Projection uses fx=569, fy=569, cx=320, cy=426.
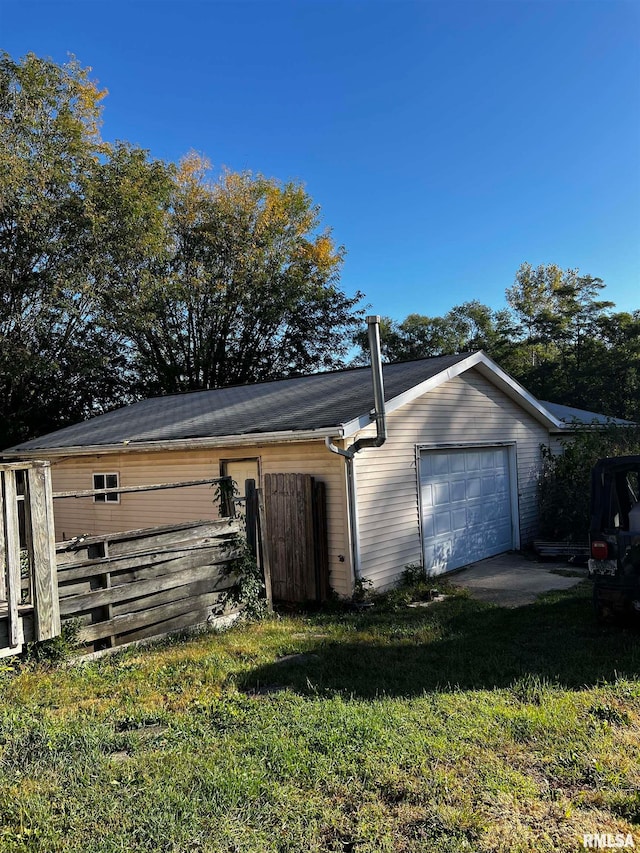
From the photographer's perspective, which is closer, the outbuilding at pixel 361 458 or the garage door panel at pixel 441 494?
the outbuilding at pixel 361 458

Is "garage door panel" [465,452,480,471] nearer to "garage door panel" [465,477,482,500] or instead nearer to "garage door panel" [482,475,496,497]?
"garage door panel" [465,477,482,500]

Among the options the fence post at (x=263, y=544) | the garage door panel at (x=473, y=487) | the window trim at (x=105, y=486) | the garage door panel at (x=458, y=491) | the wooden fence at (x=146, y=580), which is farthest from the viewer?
the window trim at (x=105, y=486)

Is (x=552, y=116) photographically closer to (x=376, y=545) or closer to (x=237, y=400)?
(x=237, y=400)

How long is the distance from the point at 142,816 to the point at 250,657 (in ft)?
9.18

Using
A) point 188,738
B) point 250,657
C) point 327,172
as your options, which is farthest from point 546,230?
point 188,738

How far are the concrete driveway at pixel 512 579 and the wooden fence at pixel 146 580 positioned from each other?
3.91 meters

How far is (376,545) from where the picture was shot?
8.75 m

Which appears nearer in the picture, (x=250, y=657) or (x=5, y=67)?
(x=250, y=657)

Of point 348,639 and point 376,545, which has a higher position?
point 376,545

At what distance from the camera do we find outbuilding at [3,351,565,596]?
8.48m

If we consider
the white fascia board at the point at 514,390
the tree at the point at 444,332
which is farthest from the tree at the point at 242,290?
the white fascia board at the point at 514,390

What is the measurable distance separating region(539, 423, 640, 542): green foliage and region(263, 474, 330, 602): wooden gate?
6.43 metres

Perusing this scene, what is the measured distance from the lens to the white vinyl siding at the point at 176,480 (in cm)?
840

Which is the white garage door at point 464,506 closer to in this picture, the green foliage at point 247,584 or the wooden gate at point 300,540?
the wooden gate at point 300,540
